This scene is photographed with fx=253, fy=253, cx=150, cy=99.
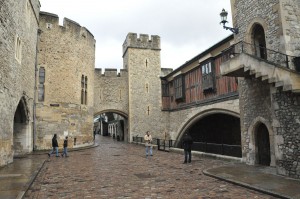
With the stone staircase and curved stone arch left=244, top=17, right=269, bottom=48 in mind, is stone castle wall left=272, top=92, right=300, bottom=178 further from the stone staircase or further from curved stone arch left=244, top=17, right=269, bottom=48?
curved stone arch left=244, top=17, right=269, bottom=48

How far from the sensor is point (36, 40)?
18969mm

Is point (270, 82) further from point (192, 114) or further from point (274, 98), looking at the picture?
point (192, 114)

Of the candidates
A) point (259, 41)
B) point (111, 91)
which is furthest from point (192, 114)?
point (111, 91)

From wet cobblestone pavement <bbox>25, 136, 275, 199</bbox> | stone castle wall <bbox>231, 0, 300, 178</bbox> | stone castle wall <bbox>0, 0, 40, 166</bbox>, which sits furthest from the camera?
stone castle wall <bbox>0, 0, 40, 166</bbox>

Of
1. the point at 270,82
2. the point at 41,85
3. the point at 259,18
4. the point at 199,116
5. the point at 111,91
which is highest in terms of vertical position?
the point at 259,18

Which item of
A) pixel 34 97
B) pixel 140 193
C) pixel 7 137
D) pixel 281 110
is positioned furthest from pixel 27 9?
pixel 281 110

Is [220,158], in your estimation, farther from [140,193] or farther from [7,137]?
[7,137]

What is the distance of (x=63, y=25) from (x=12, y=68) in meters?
9.95

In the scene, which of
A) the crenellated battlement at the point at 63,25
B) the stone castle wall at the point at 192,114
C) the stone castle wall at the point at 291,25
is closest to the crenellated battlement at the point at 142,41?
the crenellated battlement at the point at 63,25

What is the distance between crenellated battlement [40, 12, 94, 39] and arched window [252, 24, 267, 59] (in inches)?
610

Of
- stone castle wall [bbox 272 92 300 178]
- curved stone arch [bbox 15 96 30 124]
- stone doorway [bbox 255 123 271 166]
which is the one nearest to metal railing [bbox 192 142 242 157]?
stone doorway [bbox 255 123 271 166]

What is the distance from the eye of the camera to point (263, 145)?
1064 centimetres

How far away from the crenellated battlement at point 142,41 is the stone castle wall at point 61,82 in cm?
696

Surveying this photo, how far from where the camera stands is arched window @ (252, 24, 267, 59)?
1080 centimetres
